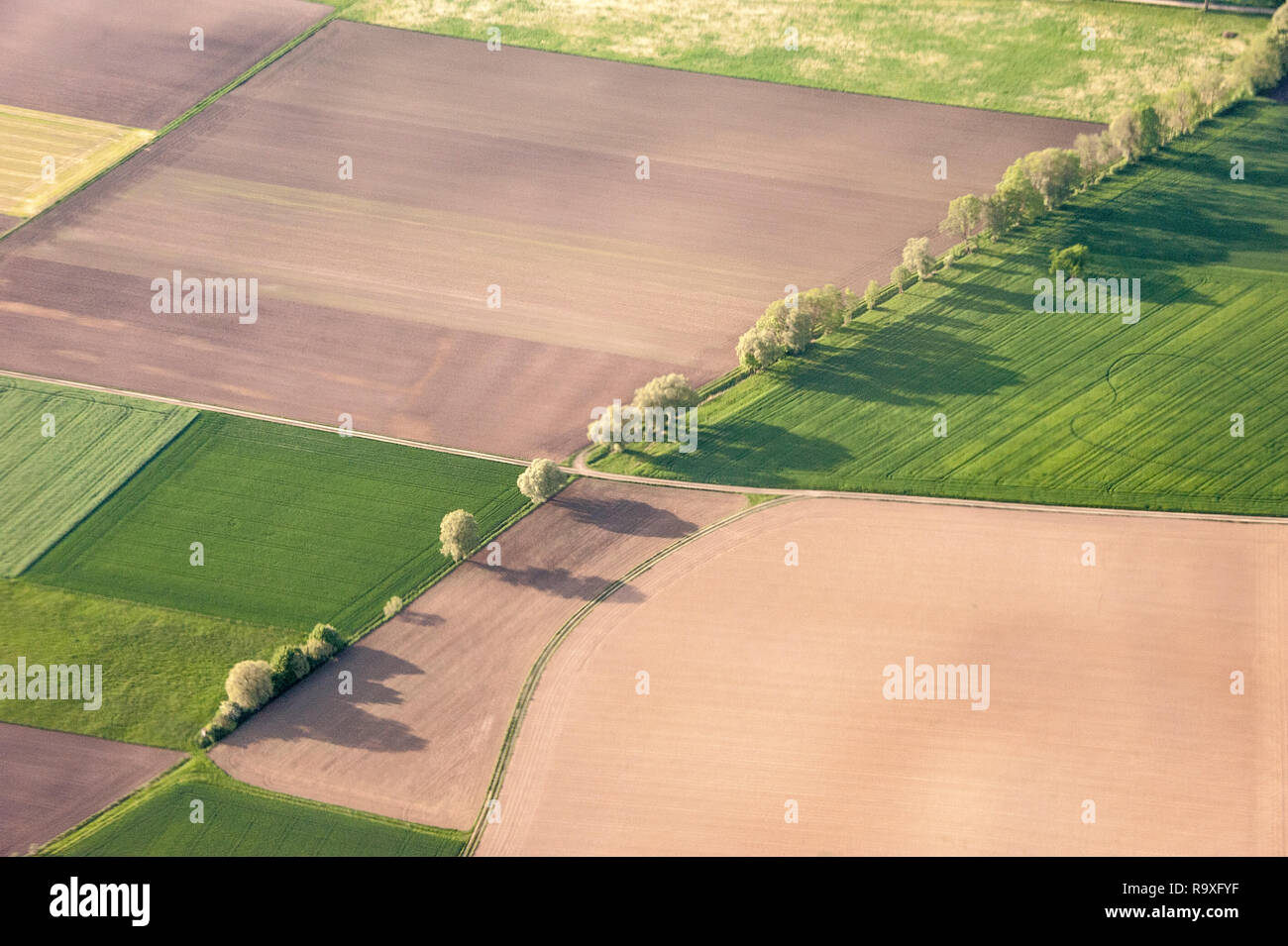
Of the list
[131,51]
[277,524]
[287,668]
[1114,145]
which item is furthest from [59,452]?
[1114,145]

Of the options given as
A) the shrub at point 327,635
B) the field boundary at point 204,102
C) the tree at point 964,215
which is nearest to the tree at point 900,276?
the tree at point 964,215

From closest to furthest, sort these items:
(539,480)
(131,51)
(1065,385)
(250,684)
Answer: (250,684) → (539,480) → (1065,385) → (131,51)

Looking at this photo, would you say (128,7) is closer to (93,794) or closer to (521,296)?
(521,296)

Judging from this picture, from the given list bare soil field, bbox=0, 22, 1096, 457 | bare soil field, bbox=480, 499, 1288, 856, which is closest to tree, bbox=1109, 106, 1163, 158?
bare soil field, bbox=0, 22, 1096, 457

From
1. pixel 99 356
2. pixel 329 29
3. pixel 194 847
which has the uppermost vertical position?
pixel 329 29

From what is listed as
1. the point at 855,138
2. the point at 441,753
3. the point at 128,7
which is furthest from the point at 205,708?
the point at 128,7

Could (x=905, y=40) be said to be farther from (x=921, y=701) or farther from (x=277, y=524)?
(x=277, y=524)

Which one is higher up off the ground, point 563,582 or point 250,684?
point 563,582

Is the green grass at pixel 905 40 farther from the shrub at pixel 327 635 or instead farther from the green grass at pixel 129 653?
the green grass at pixel 129 653
